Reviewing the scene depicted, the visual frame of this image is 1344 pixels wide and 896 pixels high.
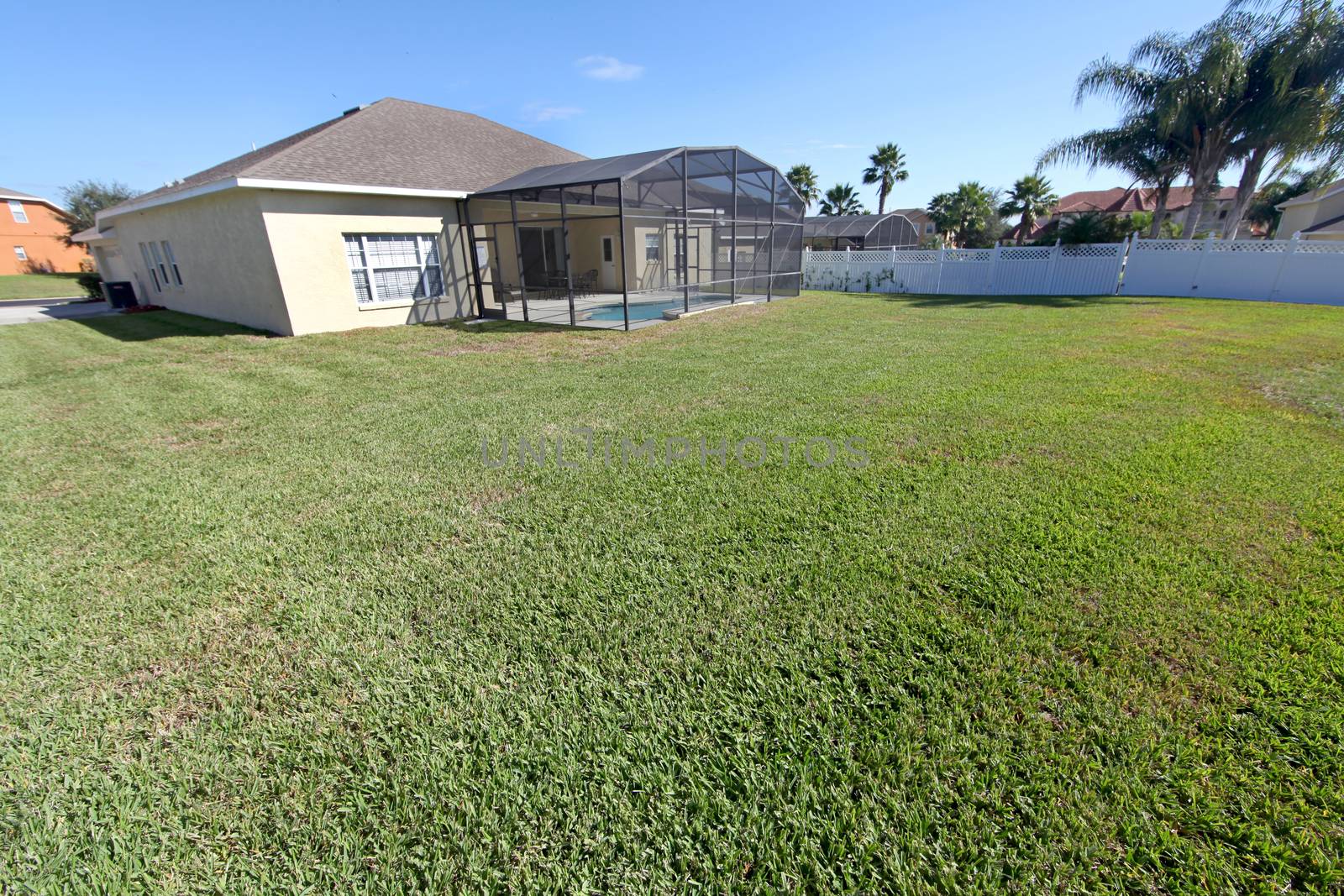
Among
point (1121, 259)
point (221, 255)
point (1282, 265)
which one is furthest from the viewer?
point (1121, 259)

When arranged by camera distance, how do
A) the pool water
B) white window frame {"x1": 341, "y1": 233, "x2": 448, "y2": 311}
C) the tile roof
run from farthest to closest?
the tile roof, the pool water, white window frame {"x1": 341, "y1": 233, "x2": 448, "y2": 311}

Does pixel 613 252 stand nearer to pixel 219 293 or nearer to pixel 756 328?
pixel 756 328

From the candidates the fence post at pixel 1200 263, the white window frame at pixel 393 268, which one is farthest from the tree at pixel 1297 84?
the white window frame at pixel 393 268

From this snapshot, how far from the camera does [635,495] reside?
161 inches

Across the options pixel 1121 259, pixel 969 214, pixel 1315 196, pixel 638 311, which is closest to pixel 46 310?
A: pixel 638 311

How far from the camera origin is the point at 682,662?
8.12 ft

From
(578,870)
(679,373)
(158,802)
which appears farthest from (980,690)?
(679,373)

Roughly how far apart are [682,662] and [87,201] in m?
56.2

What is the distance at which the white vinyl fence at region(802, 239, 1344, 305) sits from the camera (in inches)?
561

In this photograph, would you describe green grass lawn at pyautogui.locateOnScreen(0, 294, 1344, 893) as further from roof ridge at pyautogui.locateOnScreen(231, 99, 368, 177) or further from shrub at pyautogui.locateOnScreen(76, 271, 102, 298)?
shrub at pyautogui.locateOnScreen(76, 271, 102, 298)

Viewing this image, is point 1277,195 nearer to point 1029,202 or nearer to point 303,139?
point 1029,202

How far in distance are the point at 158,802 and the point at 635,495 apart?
2.82 m

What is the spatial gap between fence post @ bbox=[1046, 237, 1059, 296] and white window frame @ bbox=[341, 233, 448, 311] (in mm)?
18123

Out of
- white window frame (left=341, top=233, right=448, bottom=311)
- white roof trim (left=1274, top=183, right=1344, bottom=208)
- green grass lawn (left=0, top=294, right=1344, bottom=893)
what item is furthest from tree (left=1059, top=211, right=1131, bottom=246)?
white window frame (left=341, top=233, right=448, bottom=311)
